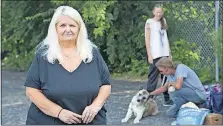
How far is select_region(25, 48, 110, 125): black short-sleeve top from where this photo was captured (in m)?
3.17

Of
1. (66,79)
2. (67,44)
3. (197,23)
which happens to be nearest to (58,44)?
(67,44)

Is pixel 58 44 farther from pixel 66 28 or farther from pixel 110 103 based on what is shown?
pixel 110 103

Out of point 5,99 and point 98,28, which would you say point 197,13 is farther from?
point 5,99

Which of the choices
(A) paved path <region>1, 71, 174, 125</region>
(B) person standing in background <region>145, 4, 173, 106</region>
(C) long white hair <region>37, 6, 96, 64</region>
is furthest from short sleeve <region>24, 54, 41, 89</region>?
(B) person standing in background <region>145, 4, 173, 106</region>

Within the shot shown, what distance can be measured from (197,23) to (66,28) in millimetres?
8525

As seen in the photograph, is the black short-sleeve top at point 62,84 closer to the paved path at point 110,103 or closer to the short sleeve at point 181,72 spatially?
the paved path at point 110,103

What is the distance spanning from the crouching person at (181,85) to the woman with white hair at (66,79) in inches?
126

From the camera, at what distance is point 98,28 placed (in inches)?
467

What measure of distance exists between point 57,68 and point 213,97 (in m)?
3.52

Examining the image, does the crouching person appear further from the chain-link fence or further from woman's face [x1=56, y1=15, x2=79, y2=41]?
the chain-link fence

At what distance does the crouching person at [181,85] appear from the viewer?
637 cm

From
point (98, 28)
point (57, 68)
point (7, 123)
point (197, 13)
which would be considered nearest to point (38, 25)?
point (98, 28)

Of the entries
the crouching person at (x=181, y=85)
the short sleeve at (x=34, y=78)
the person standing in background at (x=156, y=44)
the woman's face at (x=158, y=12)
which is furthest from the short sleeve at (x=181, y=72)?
the short sleeve at (x=34, y=78)

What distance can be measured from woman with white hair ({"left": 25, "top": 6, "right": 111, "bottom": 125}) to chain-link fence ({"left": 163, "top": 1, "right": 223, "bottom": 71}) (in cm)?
744
